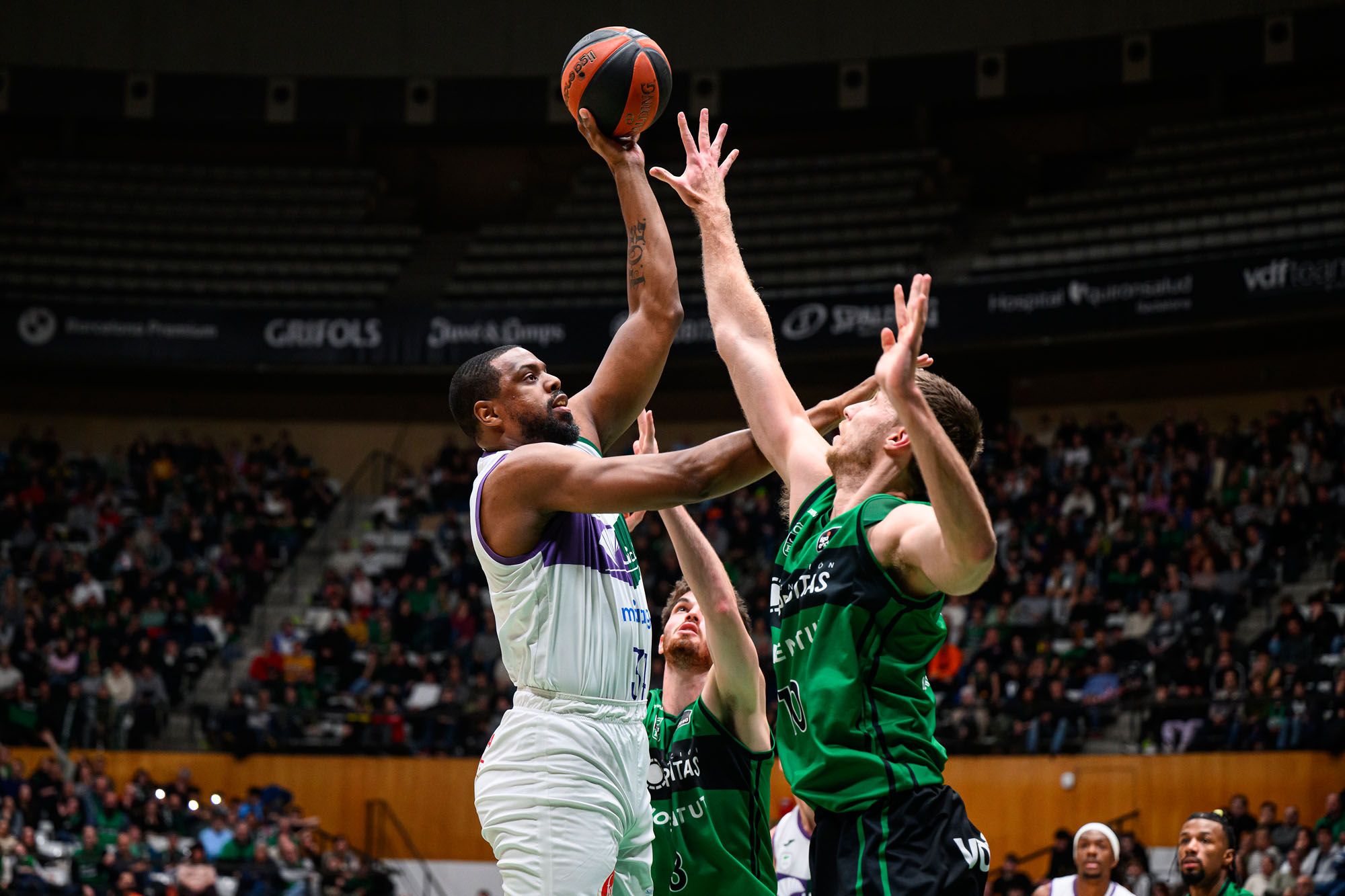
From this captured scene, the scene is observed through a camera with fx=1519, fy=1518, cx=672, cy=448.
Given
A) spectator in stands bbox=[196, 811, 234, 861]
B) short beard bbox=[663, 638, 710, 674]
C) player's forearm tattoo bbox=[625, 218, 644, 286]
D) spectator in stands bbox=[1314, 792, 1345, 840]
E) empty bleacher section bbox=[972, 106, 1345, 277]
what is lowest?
spectator in stands bbox=[196, 811, 234, 861]

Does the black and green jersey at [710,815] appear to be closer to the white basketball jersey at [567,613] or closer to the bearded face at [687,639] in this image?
the bearded face at [687,639]

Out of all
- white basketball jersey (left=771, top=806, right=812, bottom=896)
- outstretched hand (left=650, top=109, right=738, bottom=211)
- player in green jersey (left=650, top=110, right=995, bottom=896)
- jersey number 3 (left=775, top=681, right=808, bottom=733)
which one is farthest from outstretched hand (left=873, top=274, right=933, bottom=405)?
white basketball jersey (left=771, top=806, right=812, bottom=896)

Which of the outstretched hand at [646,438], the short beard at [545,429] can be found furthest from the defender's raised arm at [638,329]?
the short beard at [545,429]

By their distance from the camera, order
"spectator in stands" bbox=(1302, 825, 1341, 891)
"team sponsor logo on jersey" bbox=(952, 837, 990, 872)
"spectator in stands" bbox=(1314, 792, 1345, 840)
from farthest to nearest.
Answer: "spectator in stands" bbox=(1314, 792, 1345, 840), "spectator in stands" bbox=(1302, 825, 1341, 891), "team sponsor logo on jersey" bbox=(952, 837, 990, 872)

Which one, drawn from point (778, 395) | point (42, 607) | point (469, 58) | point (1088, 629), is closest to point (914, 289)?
point (778, 395)

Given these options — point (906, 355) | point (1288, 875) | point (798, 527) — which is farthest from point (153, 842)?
point (906, 355)

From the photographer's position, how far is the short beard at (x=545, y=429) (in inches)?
196

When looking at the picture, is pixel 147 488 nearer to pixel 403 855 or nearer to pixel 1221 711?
pixel 403 855

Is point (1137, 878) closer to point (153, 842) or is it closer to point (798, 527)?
point (798, 527)

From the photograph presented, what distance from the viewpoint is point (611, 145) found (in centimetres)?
556

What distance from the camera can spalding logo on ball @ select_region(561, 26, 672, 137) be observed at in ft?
17.9

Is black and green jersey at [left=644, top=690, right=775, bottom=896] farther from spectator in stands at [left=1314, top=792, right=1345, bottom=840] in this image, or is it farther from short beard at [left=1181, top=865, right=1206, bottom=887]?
spectator in stands at [left=1314, top=792, right=1345, bottom=840]

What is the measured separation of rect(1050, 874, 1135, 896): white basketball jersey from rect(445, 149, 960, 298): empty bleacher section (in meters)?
16.3

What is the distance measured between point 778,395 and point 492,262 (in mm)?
23553
